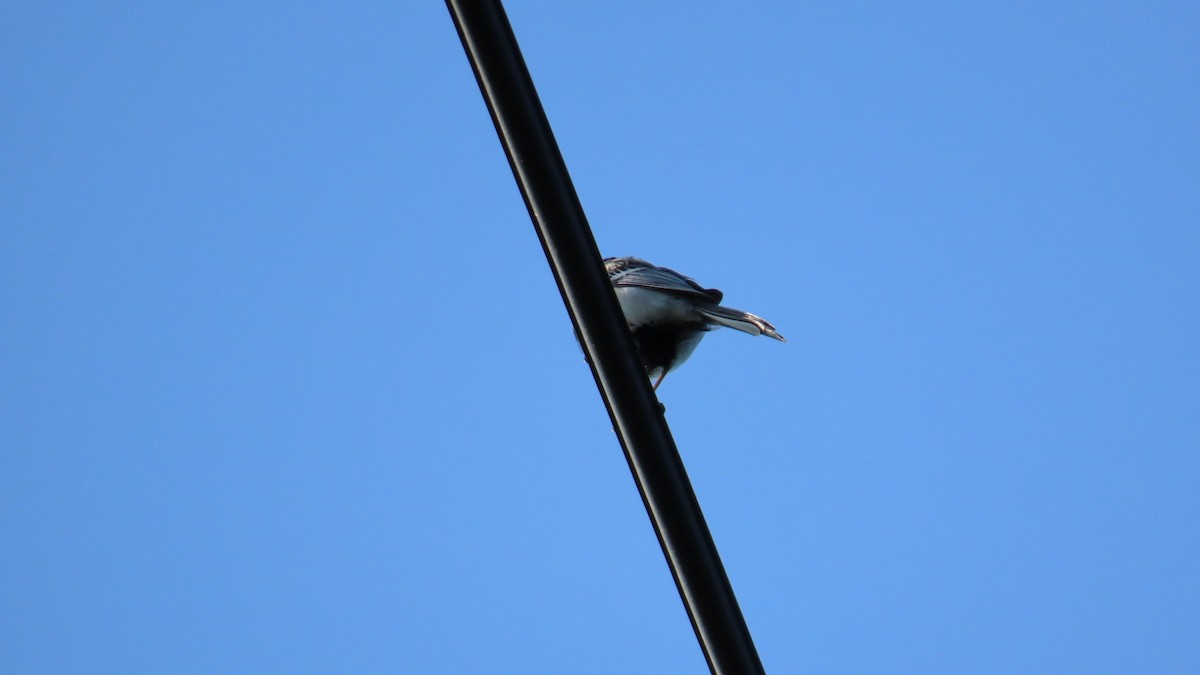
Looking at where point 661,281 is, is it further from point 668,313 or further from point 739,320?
point 739,320

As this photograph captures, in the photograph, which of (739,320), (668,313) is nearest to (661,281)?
(668,313)

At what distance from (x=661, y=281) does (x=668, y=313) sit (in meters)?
0.27

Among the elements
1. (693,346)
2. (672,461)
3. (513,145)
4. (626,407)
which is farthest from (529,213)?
(693,346)

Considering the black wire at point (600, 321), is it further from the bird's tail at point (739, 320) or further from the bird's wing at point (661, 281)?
the bird's wing at point (661, 281)

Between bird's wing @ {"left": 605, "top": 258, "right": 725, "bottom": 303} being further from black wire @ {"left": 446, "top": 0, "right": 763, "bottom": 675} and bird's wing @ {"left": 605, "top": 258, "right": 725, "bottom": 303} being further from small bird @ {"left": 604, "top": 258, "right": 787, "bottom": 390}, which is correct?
black wire @ {"left": 446, "top": 0, "right": 763, "bottom": 675}

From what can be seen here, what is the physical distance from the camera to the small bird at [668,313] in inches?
213

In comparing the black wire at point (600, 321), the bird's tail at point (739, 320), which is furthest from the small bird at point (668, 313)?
the black wire at point (600, 321)

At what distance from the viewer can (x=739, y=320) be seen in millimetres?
5121

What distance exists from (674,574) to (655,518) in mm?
156

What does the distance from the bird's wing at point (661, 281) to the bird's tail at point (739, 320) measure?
82 mm

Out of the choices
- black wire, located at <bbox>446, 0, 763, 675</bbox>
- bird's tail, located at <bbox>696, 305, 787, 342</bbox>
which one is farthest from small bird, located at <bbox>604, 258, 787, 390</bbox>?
black wire, located at <bbox>446, 0, 763, 675</bbox>

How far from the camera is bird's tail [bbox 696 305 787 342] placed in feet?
15.9

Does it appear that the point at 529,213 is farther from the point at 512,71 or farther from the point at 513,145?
the point at 512,71

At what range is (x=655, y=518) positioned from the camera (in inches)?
99.9
